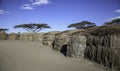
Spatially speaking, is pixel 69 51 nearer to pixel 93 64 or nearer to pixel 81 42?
pixel 81 42

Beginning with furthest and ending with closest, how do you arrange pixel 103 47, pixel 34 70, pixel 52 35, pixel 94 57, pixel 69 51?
1. pixel 52 35
2. pixel 69 51
3. pixel 94 57
4. pixel 103 47
5. pixel 34 70

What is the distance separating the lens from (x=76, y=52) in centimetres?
1066

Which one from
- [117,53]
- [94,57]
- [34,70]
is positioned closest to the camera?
[117,53]

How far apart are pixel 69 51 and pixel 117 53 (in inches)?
177

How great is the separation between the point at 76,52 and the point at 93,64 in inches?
79.5

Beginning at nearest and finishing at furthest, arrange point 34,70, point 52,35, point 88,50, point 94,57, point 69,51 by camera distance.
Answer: point 34,70 → point 94,57 → point 88,50 → point 69,51 → point 52,35

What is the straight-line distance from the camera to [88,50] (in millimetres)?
10031

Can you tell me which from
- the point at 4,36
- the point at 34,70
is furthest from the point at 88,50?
the point at 4,36

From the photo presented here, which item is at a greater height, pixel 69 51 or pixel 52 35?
pixel 52 35

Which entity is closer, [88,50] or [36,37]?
[88,50]

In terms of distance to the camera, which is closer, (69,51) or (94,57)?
(94,57)

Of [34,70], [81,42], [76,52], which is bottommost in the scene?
[34,70]

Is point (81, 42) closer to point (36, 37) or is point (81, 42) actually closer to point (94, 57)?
point (94, 57)

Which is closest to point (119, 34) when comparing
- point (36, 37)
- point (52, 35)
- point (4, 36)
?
point (52, 35)
